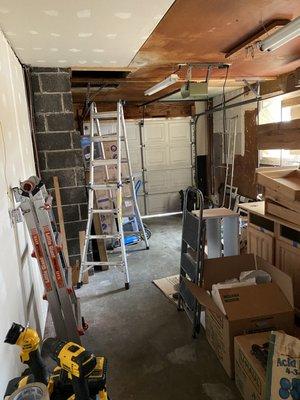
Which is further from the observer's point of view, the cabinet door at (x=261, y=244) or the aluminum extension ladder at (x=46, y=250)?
the cabinet door at (x=261, y=244)

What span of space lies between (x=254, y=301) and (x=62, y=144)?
250cm

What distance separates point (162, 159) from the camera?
6.37 m

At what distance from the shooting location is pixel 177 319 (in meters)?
2.67

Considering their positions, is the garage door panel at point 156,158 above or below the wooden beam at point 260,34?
below

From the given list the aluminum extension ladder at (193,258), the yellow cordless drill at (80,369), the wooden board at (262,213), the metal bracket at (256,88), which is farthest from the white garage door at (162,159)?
the yellow cordless drill at (80,369)

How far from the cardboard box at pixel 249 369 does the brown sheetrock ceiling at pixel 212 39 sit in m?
2.10

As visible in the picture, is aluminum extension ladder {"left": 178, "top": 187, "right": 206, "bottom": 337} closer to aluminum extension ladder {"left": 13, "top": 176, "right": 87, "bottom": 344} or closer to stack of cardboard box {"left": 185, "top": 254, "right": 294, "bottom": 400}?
stack of cardboard box {"left": 185, "top": 254, "right": 294, "bottom": 400}

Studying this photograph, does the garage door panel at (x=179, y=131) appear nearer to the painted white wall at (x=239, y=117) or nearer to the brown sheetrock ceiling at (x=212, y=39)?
the painted white wall at (x=239, y=117)

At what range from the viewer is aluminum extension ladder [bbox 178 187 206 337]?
234cm

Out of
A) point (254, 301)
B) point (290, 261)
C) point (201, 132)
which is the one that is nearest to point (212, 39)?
point (290, 261)

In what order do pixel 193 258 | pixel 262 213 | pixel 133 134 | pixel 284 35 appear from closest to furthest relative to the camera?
pixel 284 35
pixel 193 258
pixel 262 213
pixel 133 134

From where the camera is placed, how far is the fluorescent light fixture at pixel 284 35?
1849mm

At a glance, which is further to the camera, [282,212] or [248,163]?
[248,163]

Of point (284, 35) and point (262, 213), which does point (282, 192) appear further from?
point (284, 35)
